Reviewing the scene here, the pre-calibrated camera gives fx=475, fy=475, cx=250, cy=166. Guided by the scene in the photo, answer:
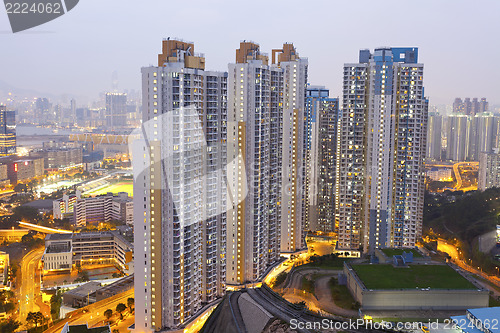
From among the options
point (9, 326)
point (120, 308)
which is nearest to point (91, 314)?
point (120, 308)

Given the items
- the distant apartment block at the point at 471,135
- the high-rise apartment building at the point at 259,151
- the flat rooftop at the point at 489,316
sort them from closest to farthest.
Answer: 1. the flat rooftop at the point at 489,316
2. the high-rise apartment building at the point at 259,151
3. the distant apartment block at the point at 471,135

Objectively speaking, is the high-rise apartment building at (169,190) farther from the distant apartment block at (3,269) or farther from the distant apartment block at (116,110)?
the distant apartment block at (116,110)

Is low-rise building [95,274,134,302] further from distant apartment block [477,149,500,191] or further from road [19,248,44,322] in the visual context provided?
distant apartment block [477,149,500,191]

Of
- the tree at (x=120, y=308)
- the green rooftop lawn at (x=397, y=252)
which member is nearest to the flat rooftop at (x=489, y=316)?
the green rooftop lawn at (x=397, y=252)

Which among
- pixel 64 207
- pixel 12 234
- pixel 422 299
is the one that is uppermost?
pixel 64 207

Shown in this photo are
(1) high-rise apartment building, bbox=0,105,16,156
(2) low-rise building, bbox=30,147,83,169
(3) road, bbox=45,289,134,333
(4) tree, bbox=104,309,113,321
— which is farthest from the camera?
(2) low-rise building, bbox=30,147,83,169

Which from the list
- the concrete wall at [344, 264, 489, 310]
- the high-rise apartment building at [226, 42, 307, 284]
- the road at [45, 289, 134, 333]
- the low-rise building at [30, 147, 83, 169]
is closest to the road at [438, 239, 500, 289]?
the concrete wall at [344, 264, 489, 310]

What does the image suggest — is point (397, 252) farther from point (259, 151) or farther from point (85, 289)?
point (85, 289)
